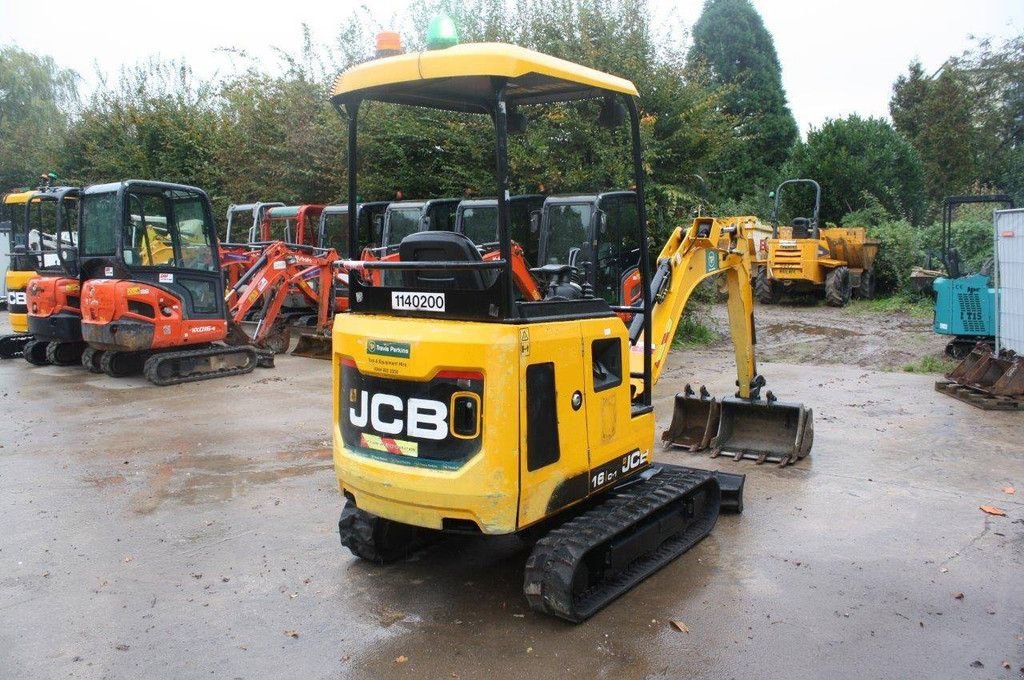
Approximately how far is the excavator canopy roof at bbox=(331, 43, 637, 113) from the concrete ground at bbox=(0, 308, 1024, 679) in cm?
255

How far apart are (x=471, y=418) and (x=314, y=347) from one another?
32.6ft

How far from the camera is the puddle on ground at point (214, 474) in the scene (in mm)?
6199

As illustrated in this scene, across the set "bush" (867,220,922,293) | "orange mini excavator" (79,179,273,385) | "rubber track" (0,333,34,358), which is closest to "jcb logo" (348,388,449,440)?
"orange mini excavator" (79,179,273,385)

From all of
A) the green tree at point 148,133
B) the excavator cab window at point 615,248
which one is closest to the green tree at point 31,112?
the green tree at point 148,133

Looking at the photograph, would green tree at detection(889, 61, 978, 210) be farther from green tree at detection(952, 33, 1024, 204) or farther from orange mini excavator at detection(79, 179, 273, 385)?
orange mini excavator at detection(79, 179, 273, 385)

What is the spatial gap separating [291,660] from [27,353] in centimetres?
1093

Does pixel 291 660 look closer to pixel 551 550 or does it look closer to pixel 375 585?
pixel 375 585

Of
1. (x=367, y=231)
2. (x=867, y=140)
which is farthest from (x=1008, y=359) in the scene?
(x=867, y=140)

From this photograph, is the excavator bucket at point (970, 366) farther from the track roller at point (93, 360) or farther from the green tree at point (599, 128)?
the track roller at point (93, 360)

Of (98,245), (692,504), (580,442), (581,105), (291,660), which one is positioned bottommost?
(291,660)

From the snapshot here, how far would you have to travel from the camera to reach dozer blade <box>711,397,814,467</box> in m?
6.77

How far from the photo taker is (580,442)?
4.30 metres

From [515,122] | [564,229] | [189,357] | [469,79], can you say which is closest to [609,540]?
[469,79]

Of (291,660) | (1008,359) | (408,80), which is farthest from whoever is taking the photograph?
(1008,359)
